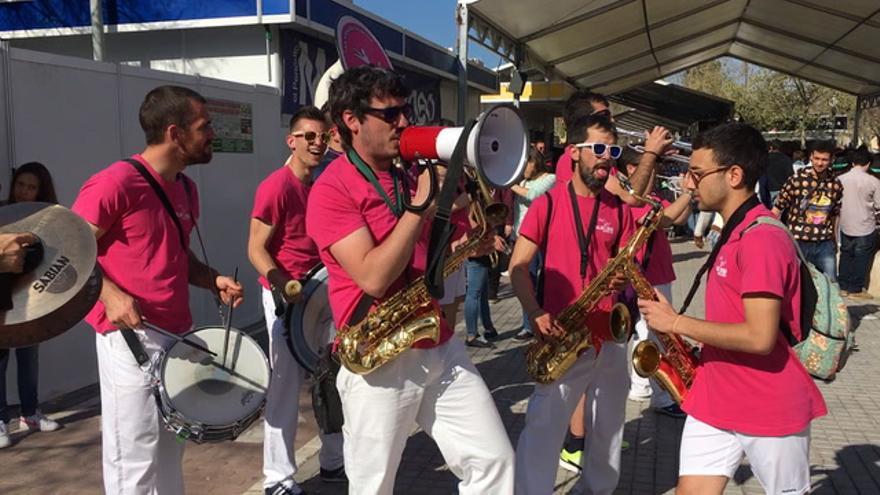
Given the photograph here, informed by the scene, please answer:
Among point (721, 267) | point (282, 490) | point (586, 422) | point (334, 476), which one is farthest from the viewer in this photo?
point (334, 476)

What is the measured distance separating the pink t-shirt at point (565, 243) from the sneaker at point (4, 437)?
366 centimetres

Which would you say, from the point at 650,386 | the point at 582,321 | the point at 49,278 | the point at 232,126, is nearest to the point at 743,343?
the point at 582,321

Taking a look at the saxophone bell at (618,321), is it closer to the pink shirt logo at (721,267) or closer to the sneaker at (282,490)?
the pink shirt logo at (721,267)

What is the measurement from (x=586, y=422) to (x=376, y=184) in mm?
1934

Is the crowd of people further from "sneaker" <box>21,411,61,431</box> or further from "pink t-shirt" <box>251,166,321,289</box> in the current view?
"sneaker" <box>21,411,61,431</box>

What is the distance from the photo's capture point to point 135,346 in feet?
9.79

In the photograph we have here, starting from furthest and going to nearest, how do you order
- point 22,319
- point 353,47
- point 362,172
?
point 353,47, point 362,172, point 22,319

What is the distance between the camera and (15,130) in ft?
17.8

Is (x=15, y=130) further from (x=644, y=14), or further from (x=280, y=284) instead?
(x=644, y=14)

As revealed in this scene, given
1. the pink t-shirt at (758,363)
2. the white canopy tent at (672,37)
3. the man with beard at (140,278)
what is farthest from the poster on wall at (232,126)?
the pink t-shirt at (758,363)

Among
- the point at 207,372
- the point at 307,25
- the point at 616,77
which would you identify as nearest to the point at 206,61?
the point at 307,25

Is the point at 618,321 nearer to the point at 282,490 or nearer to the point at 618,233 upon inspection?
the point at 618,233

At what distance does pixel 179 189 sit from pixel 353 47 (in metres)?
2.92

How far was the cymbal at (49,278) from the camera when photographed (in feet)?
7.26
